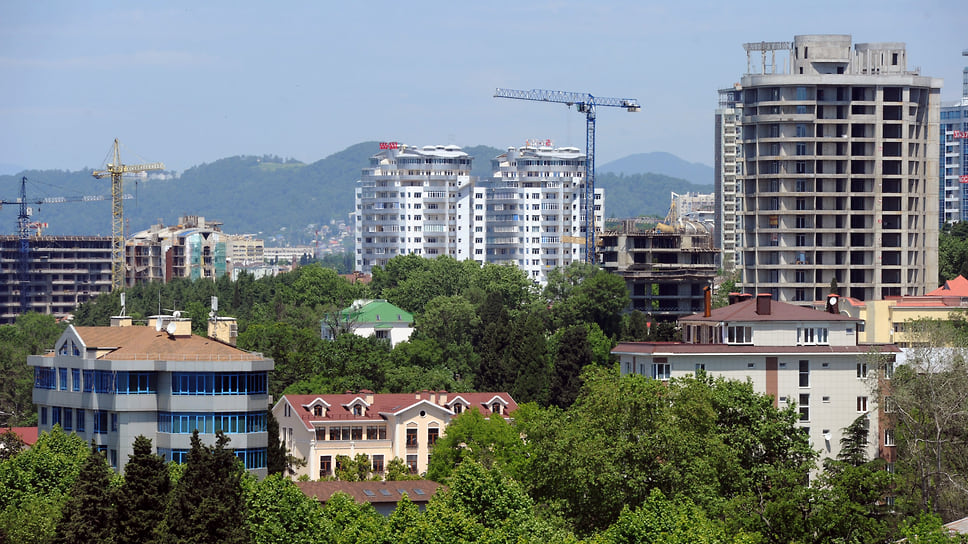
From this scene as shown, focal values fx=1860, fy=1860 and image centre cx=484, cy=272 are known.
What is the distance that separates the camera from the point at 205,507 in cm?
8012

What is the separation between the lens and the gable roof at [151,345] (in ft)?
350

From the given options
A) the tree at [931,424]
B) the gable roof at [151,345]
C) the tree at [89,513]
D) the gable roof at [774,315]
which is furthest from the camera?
the gable roof at [774,315]

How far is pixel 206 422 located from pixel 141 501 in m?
22.8

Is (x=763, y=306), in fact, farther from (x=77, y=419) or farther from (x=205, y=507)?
(x=205, y=507)

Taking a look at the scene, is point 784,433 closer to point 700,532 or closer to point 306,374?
point 700,532

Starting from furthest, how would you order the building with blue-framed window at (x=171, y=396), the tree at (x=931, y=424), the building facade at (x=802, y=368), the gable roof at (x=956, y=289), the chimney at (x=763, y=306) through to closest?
the gable roof at (x=956, y=289) → the chimney at (x=763, y=306) → the building facade at (x=802, y=368) → the building with blue-framed window at (x=171, y=396) → the tree at (x=931, y=424)

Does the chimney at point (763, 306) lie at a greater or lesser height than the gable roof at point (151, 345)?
greater

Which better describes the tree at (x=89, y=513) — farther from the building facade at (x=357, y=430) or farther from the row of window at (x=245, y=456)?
the building facade at (x=357, y=430)

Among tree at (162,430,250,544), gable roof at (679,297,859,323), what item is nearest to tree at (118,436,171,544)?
tree at (162,430,250,544)

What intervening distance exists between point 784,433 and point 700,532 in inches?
992

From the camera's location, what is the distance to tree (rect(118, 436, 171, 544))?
267ft

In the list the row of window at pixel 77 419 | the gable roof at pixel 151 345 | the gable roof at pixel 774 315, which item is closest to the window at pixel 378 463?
the gable roof at pixel 774 315

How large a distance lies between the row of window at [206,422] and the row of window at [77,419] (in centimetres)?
348

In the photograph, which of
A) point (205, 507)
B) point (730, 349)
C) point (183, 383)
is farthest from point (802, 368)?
point (205, 507)
